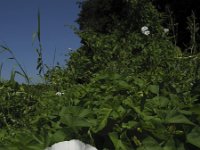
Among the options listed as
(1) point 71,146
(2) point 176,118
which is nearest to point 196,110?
(2) point 176,118

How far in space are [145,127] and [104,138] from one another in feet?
0.57

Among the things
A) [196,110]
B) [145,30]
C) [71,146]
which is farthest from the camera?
[145,30]

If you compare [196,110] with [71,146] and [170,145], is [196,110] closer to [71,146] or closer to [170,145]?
[170,145]

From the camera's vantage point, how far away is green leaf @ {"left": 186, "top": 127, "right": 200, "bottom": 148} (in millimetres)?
1411

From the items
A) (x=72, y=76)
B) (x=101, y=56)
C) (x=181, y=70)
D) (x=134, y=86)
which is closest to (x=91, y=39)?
(x=101, y=56)

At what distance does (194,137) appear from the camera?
143 cm

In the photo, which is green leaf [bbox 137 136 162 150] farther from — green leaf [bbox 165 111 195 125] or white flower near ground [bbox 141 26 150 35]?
white flower near ground [bbox 141 26 150 35]

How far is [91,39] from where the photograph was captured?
25.0ft

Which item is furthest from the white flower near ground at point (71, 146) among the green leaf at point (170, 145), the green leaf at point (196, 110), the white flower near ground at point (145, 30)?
the white flower near ground at point (145, 30)

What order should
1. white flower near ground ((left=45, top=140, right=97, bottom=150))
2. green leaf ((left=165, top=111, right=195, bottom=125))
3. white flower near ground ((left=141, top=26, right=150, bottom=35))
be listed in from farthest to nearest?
white flower near ground ((left=141, top=26, right=150, bottom=35)) → green leaf ((left=165, top=111, right=195, bottom=125)) → white flower near ground ((left=45, top=140, right=97, bottom=150))

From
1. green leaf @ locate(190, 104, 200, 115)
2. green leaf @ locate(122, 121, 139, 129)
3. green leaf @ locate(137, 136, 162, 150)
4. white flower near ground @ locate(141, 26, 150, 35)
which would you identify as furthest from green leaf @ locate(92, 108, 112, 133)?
white flower near ground @ locate(141, 26, 150, 35)

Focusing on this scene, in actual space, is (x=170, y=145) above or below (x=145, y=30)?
below

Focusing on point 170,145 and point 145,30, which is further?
point 145,30

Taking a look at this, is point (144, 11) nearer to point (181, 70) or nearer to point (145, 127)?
point (181, 70)
